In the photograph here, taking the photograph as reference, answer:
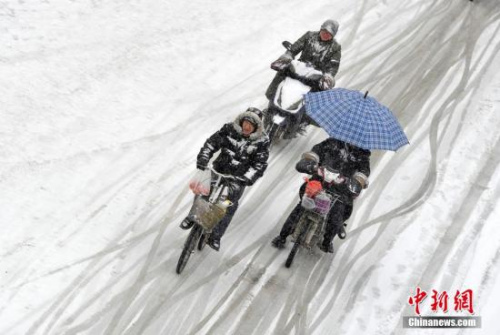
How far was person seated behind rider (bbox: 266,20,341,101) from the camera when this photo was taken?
11609mm

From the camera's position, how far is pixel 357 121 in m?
8.53

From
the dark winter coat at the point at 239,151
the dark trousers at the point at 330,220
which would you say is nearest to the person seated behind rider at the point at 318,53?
the dark trousers at the point at 330,220

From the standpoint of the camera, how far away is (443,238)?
1036 cm

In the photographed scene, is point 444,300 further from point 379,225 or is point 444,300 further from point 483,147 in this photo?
point 483,147

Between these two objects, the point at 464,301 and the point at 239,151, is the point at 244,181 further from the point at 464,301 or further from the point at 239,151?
the point at 464,301

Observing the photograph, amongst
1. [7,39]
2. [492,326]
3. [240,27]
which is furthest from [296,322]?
[240,27]

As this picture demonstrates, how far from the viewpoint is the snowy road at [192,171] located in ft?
27.1

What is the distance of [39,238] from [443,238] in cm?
620

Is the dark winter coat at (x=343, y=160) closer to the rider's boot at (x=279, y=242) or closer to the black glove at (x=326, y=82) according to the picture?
the rider's boot at (x=279, y=242)

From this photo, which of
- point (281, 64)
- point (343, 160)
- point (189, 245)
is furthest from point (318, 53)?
point (189, 245)

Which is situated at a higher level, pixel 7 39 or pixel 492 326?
pixel 7 39

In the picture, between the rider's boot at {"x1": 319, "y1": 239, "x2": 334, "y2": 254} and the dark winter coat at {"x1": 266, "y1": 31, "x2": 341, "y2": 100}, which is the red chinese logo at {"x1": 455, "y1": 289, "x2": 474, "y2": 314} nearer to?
the rider's boot at {"x1": 319, "y1": 239, "x2": 334, "y2": 254}

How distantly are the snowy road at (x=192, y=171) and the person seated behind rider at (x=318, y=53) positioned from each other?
1369 mm

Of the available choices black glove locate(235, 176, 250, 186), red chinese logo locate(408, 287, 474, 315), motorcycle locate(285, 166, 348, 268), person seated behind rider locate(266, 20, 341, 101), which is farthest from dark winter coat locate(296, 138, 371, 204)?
person seated behind rider locate(266, 20, 341, 101)
